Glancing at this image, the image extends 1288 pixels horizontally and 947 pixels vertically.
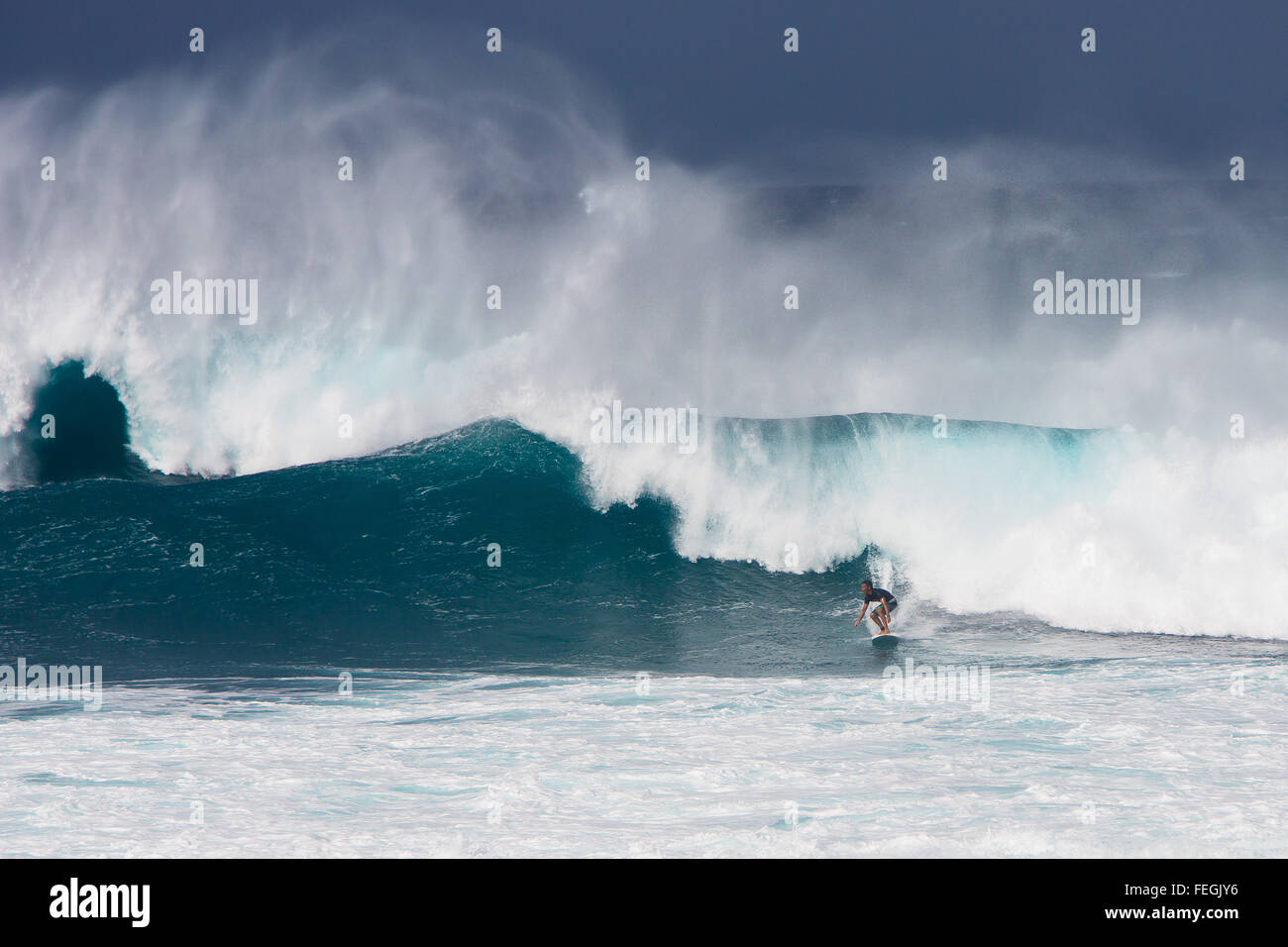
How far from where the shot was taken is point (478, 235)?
820 inches

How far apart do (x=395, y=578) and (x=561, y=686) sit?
5.36 meters

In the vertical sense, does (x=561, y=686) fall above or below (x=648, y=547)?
below

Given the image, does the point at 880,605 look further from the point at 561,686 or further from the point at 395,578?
the point at 395,578

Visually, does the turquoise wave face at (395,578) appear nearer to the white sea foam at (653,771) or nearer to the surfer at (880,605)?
the surfer at (880,605)

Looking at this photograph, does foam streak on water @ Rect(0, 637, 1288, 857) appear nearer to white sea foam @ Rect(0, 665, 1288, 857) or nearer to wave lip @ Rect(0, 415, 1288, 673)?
white sea foam @ Rect(0, 665, 1288, 857)

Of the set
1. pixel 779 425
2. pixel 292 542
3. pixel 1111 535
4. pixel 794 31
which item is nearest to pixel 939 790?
pixel 1111 535

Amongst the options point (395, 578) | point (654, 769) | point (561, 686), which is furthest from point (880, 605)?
point (395, 578)

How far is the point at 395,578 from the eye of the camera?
1459 centimetres

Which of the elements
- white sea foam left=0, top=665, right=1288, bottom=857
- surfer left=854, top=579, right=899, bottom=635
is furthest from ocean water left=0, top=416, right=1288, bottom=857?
surfer left=854, top=579, right=899, bottom=635

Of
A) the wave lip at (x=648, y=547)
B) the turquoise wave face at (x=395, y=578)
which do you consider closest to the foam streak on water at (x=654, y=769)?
the turquoise wave face at (x=395, y=578)

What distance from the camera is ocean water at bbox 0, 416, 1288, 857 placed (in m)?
6.01

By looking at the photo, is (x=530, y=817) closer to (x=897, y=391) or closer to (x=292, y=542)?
(x=292, y=542)

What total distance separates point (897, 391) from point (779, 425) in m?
3.09
